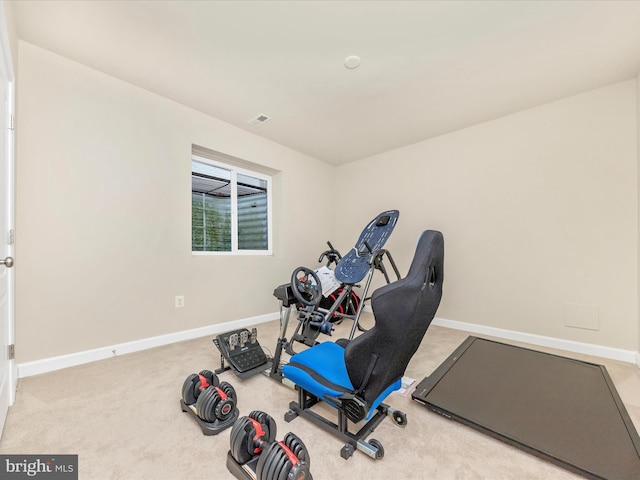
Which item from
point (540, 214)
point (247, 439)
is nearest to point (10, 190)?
Result: point (247, 439)

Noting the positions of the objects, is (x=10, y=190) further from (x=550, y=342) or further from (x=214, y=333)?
(x=550, y=342)

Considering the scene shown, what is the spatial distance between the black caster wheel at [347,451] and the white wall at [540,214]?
2.65m

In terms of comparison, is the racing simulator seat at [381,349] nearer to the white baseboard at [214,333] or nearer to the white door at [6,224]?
the white door at [6,224]

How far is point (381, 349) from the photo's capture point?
43.9 inches

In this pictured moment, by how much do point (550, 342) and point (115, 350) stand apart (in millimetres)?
4244

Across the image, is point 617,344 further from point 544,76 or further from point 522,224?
point 544,76

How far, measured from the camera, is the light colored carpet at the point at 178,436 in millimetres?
1227

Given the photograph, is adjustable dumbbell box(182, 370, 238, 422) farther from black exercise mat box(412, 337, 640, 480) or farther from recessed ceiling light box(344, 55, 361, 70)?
recessed ceiling light box(344, 55, 361, 70)

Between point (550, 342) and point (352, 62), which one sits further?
point (550, 342)

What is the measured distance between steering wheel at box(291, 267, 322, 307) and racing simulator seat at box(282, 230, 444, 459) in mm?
534

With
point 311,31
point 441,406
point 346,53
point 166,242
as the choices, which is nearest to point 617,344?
point 441,406

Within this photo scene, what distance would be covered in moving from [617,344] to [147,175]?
4.73 meters

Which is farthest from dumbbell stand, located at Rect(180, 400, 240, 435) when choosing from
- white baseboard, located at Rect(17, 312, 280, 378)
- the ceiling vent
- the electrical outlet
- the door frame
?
the ceiling vent

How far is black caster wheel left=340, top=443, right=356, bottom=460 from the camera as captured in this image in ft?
4.18
